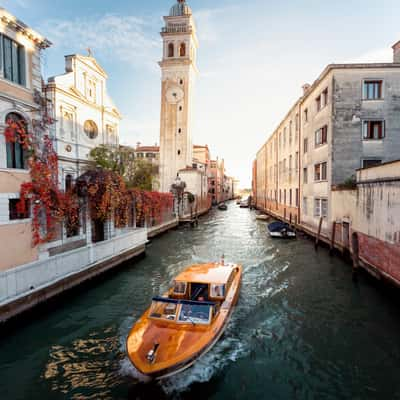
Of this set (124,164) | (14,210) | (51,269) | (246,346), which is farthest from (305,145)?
(14,210)

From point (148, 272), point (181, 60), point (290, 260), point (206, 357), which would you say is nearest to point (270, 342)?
point (206, 357)

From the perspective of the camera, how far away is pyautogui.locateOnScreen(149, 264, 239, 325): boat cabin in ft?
24.0

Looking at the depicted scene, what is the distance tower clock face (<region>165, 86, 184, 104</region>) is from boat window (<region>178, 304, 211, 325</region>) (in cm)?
4184

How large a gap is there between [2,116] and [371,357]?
13717 mm

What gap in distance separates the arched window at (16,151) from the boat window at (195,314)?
8279 millimetres

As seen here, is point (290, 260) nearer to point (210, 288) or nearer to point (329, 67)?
point (210, 288)

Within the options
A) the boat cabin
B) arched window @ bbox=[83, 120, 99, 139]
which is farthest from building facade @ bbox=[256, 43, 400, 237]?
arched window @ bbox=[83, 120, 99, 139]

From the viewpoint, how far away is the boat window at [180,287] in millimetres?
9141

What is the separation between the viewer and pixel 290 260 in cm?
1695

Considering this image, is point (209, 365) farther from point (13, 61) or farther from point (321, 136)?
point (321, 136)

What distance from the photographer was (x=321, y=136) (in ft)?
66.4

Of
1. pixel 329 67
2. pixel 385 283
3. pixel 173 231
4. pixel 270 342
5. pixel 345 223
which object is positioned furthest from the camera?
pixel 173 231

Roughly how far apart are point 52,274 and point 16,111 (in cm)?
620

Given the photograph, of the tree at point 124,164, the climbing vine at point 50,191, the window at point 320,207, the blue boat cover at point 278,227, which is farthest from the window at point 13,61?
the blue boat cover at point 278,227
